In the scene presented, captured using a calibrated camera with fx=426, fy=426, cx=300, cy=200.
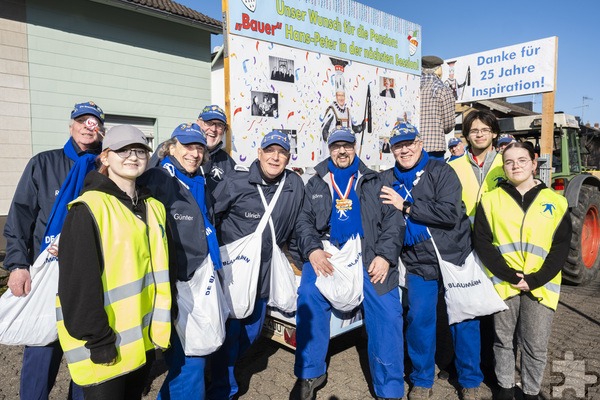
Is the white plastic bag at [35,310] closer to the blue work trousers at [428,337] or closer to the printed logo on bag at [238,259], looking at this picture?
the printed logo on bag at [238,259]

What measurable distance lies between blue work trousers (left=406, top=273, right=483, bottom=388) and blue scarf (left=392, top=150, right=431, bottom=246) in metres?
0.29

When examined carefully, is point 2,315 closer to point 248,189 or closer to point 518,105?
point 248,189

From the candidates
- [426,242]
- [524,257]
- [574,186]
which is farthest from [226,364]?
[574,186]

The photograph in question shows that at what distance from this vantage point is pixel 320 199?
3133 millimetres

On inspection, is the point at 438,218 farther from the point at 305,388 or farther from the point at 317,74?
the point at 317,74

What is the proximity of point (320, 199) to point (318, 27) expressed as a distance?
1.91 meters

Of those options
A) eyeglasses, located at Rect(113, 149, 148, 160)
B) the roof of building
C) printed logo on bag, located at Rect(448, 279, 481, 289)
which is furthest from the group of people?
the roof of building

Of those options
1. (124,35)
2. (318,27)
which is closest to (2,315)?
(318,27)

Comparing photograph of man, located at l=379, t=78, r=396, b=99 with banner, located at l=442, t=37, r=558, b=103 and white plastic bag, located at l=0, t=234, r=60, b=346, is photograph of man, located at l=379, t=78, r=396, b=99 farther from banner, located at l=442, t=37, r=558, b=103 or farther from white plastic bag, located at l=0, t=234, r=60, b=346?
white plastic bag, located at l=0, t=234, r=60, b=346

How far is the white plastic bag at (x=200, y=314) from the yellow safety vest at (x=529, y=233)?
1882 millimetres

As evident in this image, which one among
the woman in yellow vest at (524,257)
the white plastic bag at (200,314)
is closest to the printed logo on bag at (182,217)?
the white plastic bag at (200,314)

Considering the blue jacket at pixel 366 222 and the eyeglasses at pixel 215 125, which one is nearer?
the blue jacket at pixel 366 222

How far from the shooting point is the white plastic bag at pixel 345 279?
117 inches

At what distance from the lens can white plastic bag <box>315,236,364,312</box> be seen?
2973mm
